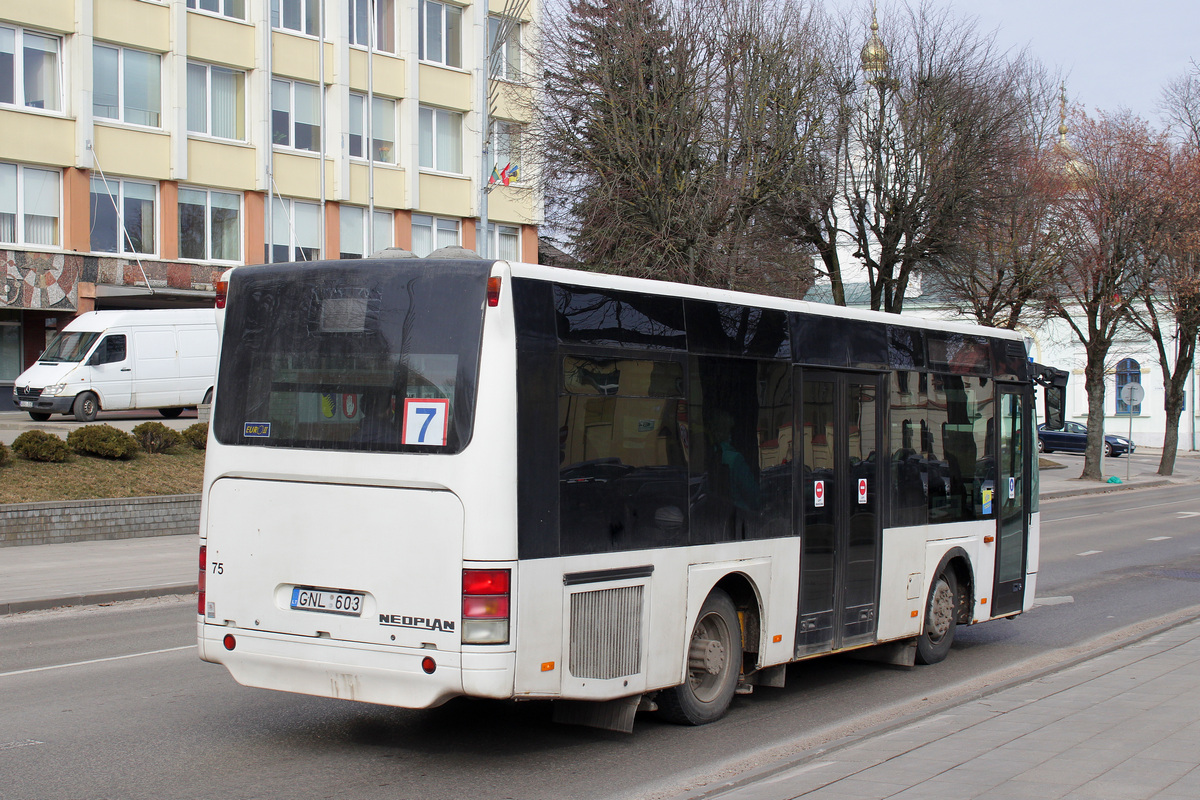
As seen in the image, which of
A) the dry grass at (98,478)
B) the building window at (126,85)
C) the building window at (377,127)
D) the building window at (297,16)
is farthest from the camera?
the building window at (377,127)

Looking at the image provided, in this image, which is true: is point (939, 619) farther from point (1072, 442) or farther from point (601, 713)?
point (1072, 442)

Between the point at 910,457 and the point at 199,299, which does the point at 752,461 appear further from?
the point at 199,299

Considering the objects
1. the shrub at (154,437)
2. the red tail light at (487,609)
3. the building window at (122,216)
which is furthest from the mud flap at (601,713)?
the building window at (122,216)

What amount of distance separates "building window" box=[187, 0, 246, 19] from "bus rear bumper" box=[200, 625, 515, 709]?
33232mm

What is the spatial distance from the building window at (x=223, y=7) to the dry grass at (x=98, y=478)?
19921 millimetres

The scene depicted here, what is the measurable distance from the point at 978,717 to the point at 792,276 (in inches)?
907

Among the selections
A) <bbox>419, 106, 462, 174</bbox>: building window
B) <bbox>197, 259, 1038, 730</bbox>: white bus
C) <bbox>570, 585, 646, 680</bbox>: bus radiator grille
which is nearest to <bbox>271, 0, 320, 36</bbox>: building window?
<bbox>419, 106, 462, 174</bbox>: building window

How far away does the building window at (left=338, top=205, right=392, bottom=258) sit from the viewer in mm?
39531


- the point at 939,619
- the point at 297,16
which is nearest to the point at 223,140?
the point at 297,16

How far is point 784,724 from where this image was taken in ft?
25.4

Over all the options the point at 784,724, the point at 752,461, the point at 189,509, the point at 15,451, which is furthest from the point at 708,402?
the point at 15,451

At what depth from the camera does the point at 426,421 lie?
6191mm

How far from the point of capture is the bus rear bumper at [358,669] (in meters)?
5.95

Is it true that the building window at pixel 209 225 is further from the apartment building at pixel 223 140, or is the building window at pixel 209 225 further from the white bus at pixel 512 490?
the white bus at pixel 512 490
